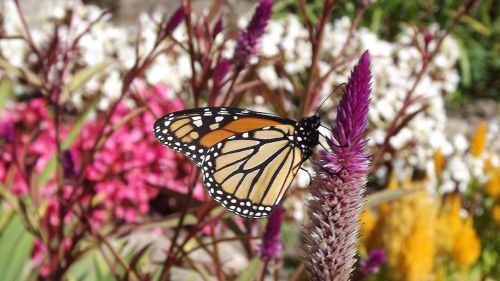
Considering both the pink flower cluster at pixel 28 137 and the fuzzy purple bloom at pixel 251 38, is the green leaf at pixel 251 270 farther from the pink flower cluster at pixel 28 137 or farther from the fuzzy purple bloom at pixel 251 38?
the pink flower cluster at pixel 28 137

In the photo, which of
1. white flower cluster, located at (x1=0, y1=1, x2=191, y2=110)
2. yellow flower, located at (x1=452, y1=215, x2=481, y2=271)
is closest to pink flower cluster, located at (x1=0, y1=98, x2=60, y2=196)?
white flower cluster, located at (x1=0, y1=1, x2=191, y2=110)

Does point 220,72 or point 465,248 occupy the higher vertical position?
point 220,72

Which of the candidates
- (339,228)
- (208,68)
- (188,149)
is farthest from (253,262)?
(339,228)

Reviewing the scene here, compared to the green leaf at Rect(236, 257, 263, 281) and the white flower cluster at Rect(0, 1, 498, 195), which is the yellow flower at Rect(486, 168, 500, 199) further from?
the green leaf at Rect(236, 257, 263, 281)

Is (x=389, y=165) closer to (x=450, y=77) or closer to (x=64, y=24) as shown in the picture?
(x=450, y=77)

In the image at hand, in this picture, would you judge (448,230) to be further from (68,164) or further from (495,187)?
(68,164)

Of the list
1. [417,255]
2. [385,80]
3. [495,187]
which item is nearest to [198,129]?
[417,255]
